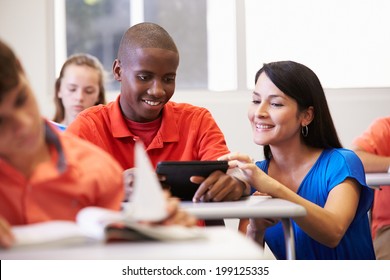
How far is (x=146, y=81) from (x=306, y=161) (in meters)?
0.47

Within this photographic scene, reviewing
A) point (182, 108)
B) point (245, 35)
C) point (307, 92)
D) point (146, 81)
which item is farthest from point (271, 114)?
point (245, 35)

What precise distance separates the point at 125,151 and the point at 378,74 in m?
1.79

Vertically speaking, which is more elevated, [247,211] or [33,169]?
[33,169]

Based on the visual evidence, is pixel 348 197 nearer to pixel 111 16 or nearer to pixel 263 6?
pixel 263 6

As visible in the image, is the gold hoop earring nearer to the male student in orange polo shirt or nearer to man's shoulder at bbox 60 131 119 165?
the male student in orange polo shirt

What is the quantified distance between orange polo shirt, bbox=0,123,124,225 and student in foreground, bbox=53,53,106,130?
1334mm

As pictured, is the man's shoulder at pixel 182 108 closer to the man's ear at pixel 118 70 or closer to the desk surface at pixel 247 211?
the man's ear at pixel 118 70

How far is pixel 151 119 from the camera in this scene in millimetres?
1591

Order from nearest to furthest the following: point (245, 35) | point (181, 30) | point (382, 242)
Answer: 1. point (382, 242)
2. point (245, 35)
3. point (181, 30)

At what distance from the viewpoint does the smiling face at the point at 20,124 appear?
0.85 meters

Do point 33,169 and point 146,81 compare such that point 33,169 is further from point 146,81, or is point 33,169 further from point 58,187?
point 146,81

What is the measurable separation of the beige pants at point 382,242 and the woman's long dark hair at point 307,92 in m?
0.67

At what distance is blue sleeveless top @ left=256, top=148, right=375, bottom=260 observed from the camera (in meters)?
1.65

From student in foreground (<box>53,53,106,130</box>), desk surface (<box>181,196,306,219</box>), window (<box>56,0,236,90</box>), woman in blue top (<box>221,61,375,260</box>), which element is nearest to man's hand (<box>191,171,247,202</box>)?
desk surface (<box>181,196,306,219</box>)
